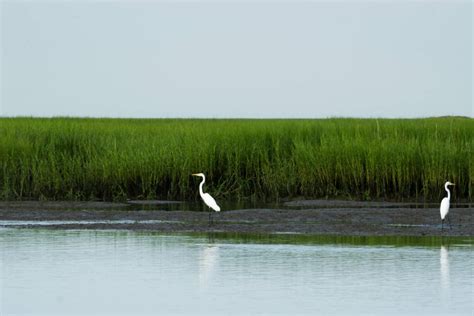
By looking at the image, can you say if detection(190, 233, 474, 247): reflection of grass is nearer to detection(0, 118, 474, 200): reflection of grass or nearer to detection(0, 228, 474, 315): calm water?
detection(0, 228, 474, 315): calm water

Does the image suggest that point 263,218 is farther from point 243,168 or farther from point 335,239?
point 243,168

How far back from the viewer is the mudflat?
14461 millimetres

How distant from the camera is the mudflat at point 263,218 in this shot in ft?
47.4

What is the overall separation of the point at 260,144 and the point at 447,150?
3577mm

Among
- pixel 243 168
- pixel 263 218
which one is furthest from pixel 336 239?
pixel 243 168

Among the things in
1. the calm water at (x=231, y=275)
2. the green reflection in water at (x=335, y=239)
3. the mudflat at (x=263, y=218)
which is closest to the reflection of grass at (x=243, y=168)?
the mudflat at (x=263, y=218)

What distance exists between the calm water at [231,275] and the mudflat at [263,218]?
0.98 m

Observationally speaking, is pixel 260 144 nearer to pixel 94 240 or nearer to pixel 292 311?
pixel 94 240

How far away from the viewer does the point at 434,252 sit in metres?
12.0

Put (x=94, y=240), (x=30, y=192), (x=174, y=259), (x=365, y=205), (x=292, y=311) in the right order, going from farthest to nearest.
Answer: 1. (x=30, y=192)
2. (x=365, y=205)
3. (x=94, y=240)
4. (x=174, y=259)
5. (x=292, y=311)

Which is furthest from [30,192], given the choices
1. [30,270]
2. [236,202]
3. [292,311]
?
[292,311]

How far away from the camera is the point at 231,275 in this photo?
10.5 metres

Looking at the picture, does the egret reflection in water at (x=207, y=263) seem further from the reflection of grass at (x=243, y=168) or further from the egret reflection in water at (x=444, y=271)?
the reflection of grass at (x=243, y=168)

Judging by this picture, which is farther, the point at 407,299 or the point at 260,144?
the point at 260,144
